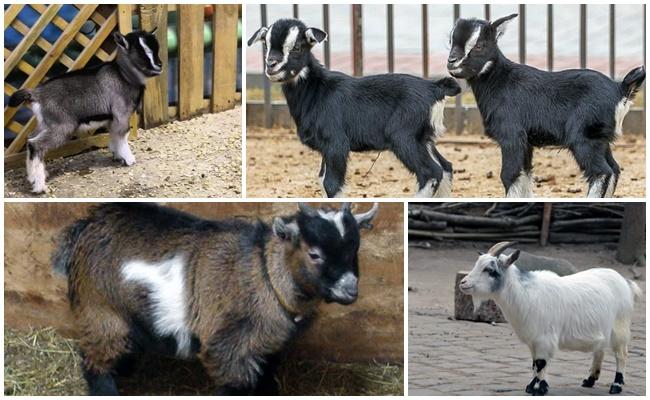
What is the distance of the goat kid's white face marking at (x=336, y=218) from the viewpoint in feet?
23.1

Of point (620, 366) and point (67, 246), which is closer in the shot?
point (67, 246)

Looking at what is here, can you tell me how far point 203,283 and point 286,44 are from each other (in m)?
1.44

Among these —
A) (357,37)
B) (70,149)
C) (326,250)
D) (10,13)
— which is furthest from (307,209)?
(357,37)

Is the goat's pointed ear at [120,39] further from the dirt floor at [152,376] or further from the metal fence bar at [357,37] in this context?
the metal fence bar at [357,37]

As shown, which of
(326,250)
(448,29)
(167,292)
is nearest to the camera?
(326,250)

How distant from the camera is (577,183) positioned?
33.2 ft

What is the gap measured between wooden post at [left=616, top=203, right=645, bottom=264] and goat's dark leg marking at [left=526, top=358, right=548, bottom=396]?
2.75 meters

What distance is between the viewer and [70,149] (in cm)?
803

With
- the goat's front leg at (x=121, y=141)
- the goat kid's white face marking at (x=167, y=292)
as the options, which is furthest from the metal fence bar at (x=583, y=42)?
the goat kid's white face marking at (x=167, y=292)

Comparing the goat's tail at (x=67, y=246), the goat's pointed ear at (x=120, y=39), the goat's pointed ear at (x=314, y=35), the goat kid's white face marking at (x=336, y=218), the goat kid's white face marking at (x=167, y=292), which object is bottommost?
the goat kid's white face marking at (x=167, y=292)

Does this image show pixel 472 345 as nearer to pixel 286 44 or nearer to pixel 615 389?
pixel 615 389

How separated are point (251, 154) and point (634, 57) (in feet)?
14.8

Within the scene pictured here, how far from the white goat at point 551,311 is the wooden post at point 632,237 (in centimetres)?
227

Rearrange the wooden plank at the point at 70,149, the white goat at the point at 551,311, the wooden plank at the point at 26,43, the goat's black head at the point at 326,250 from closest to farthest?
the goat's black head at the point at 326,250
the white goat at the point at 551,311
the wooden plank at the point at 26,43
the wooden plank at the point at 70,149
